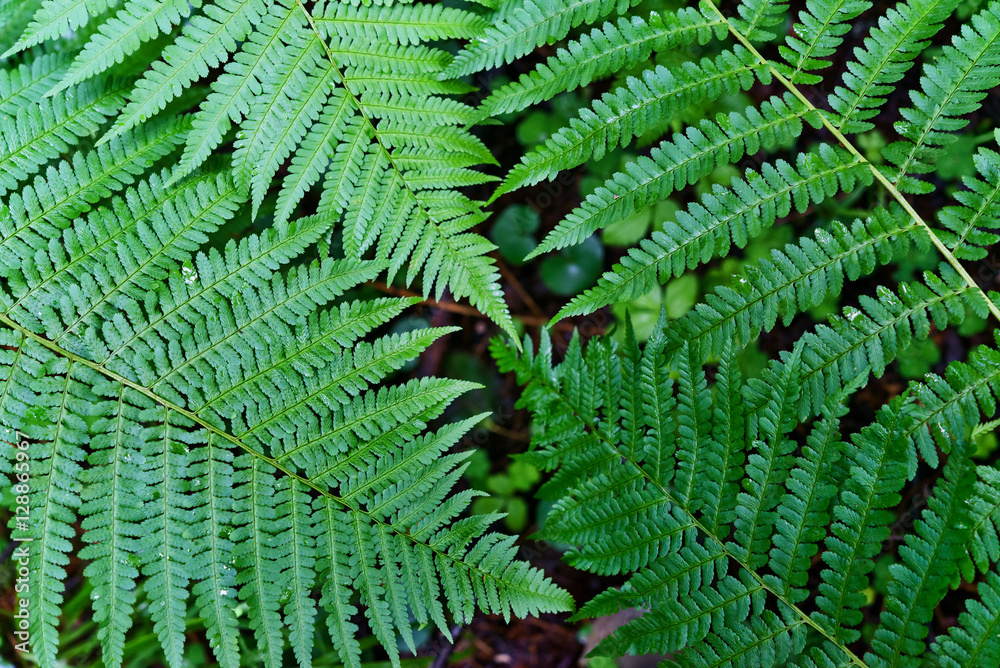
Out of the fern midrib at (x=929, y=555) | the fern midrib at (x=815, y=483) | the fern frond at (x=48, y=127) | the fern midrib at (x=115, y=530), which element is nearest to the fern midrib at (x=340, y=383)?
the fern midrib at (x=115, y=530)

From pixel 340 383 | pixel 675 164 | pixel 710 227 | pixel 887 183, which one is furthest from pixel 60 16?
pixel 887 183

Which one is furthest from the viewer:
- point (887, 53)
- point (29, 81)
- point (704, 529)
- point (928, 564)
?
point (29, 81)

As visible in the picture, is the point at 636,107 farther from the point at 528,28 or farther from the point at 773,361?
the point at 773,361

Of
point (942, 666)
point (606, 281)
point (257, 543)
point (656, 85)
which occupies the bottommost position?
point (257, 543)

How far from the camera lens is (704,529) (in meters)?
2.25

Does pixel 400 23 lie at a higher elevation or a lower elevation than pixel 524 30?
lower

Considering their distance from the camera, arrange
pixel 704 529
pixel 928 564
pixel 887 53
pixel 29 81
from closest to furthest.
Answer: pixel 928 564, pixel 887 53, pixel 704 529, pixel 29 81

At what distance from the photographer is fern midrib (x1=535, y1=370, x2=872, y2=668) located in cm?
217

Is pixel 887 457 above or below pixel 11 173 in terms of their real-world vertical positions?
above

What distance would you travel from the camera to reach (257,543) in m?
2.16

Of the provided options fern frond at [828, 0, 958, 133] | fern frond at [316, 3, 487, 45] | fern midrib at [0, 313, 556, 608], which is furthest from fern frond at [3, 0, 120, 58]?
fern frond at [828, 0, 958, 133]

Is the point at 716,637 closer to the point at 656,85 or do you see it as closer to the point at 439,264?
the point at 439,264

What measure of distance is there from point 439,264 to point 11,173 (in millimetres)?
1566

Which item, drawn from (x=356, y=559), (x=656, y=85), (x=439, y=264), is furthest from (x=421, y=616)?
(x=656, y=85)
